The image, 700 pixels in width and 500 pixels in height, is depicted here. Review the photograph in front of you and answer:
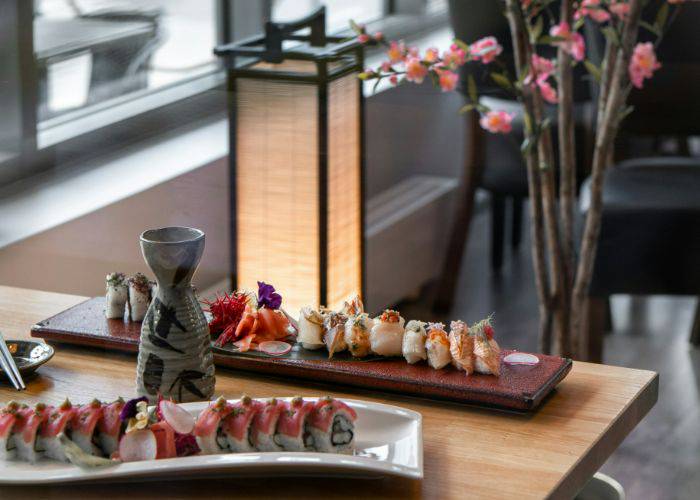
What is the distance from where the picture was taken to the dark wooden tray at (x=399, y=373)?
1111mm

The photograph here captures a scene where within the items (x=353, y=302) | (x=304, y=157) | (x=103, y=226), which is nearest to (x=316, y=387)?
(x=353, y=302)

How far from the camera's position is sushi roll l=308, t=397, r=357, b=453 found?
994mm

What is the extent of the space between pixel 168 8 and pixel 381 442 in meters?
1.53

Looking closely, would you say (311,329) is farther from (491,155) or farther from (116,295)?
(491,155)

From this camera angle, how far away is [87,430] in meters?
1.00

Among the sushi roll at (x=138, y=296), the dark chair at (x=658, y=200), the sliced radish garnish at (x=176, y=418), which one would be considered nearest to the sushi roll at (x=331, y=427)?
the sliced radish garnish at (x=176, y=418)

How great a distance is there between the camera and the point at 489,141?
8.26 ft

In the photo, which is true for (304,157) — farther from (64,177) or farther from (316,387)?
(316,387)

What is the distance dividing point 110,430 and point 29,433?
0.07 meters

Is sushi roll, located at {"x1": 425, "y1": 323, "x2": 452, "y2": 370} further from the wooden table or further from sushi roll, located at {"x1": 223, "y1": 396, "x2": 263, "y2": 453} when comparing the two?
sushi roll, located at {"x1": 223, "y1": 396, "x2": 263, "y2": 453}

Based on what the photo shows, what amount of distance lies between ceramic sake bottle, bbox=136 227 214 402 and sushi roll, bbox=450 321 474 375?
26 cm

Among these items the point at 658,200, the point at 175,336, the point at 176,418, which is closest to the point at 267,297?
the point at 175,336

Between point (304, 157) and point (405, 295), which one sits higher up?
point (304, 157)

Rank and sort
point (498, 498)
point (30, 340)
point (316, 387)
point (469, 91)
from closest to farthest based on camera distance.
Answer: point (498, 498)
point (316, 387)
point (30, 340)
point (469, 91)
